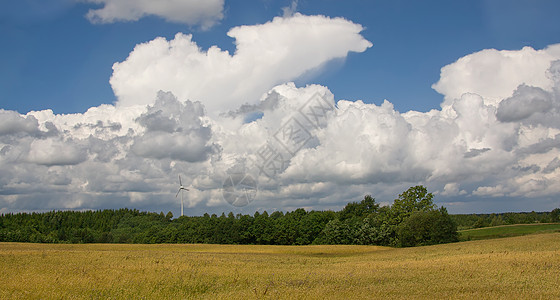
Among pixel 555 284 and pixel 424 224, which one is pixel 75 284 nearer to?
pixel 555 284

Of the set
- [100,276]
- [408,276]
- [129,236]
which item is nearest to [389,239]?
[408,276]

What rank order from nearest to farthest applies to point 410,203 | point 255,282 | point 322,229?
point 255,282 < point 410,203 < point 322,229

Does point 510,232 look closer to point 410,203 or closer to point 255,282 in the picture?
point 410,203

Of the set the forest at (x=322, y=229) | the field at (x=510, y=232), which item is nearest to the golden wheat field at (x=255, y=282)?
the forest at (x=322, y=229)

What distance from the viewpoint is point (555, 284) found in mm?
21297

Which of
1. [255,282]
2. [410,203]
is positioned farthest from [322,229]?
[255,282]

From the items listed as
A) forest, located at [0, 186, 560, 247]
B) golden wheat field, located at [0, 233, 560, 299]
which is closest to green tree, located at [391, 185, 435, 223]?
forest, located at [0, 186, 560, 247]

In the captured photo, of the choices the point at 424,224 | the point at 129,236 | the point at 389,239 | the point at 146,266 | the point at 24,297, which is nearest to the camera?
the point at 24,297

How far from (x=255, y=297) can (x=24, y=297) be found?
10213 mm

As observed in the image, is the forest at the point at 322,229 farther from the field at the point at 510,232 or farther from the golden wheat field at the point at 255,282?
the golden wheat field at the point at 255,282

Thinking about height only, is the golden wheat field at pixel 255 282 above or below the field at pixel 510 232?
above

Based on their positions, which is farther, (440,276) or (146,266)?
(146,266)

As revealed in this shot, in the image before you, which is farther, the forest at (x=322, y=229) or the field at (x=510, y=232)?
the field at (x=510, y=232)

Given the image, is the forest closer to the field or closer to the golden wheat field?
the field
